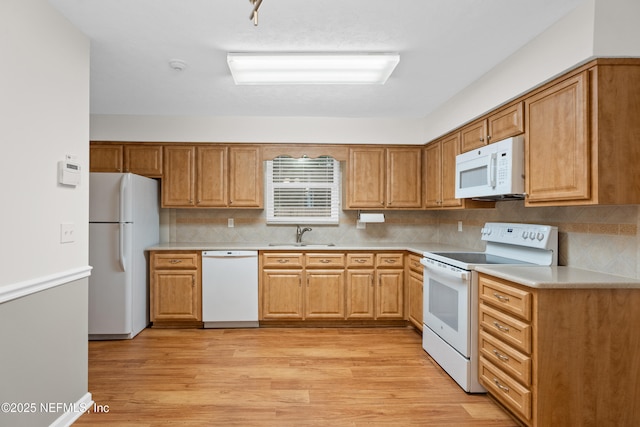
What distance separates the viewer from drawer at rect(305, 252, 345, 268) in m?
3.98

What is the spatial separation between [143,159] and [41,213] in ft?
7.72

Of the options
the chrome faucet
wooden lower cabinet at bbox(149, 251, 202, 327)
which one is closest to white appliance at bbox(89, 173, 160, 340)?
wooden lower cabinet at bbox(149, 251, 202, 327)

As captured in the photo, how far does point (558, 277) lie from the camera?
2.07m

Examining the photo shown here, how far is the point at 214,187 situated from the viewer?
4.17 m

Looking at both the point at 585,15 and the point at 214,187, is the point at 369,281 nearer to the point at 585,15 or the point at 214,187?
the point at 214,187

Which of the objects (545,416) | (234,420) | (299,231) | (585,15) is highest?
(585,15)

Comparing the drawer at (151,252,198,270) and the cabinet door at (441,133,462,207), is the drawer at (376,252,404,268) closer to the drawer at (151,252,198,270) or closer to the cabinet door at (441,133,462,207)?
the cabinet door at (441,133,462,207)

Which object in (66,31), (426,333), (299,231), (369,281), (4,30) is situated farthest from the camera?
→ (299,231)

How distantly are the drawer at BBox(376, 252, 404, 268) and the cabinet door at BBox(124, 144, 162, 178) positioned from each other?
2.70 m

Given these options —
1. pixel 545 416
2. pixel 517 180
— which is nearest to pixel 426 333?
pixel 545 416

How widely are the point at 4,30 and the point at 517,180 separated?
3011 mm

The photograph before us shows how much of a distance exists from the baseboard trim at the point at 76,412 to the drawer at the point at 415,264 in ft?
9.64

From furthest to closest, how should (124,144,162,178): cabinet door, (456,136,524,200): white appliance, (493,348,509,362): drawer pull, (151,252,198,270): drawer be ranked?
(124,144,162,178): cabinet door → (151,252,198,270): drawer → (456,136,524,200): white appliance → (493,348,509,362): drawer pull

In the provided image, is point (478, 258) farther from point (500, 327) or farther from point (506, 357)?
point (506, 357)
